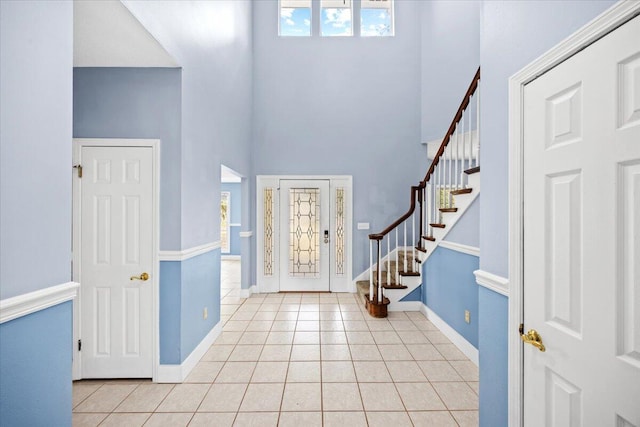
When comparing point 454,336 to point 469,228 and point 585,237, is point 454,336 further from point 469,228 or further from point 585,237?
point 585,237

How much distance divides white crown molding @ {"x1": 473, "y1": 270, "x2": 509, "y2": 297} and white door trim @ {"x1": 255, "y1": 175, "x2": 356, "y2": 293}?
3.86m

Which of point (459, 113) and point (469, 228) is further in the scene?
point (459, 113)

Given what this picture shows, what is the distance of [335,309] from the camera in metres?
4.66

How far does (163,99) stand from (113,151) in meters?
0.61

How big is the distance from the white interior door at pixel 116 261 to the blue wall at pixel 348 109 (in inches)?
122

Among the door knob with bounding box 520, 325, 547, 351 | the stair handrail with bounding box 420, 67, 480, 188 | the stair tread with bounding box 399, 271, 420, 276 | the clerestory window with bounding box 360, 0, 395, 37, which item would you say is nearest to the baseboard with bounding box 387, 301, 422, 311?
the stair tread with bounding box 399, 271, 420, 276

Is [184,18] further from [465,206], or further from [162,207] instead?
[465,206]

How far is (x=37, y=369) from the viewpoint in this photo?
1221mm

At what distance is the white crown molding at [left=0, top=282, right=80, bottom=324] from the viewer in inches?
42.8

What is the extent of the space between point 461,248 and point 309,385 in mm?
2084

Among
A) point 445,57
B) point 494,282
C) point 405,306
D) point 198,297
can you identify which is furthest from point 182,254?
point 445,57

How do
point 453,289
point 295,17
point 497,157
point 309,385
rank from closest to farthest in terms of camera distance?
1. point 497,157
2. point 309,385
3. point 453,289
4. point 295,17

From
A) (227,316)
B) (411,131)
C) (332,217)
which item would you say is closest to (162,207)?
(227,316)

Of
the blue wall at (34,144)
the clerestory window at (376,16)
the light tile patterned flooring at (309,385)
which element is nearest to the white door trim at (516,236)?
the light tile patterned flooring at (309,385)
